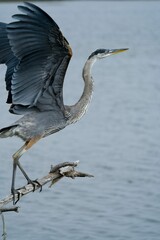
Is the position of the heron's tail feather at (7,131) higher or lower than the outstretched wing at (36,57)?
lower

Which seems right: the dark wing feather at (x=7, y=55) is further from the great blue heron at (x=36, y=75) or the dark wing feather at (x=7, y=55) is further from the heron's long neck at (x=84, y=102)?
the heron's long neck at (x=84, y=102)

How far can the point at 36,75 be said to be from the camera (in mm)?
7160

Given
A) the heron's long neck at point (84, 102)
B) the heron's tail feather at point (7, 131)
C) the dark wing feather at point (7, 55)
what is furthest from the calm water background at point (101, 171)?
the dark wing feather at point (7, 55)

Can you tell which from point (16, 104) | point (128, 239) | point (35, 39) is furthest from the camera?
point (128, 239)

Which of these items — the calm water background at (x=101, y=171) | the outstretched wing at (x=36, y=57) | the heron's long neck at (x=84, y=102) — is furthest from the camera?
the calm water background at (x=101, y=171)

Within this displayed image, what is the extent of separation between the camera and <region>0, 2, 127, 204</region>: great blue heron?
6793mm

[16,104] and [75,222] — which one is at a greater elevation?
[16,104]

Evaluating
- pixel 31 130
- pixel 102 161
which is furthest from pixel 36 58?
pixel 102 161

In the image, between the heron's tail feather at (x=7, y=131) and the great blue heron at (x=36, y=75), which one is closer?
the great blue heron at (x=36, y=75)

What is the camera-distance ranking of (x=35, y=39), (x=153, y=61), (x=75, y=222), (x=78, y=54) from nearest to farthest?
1. (x=35, y=39)
2. (x=75, y=222)
3. (x=153, y=61)
4. (x=78, y=54)

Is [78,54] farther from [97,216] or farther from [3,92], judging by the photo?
[97,216]

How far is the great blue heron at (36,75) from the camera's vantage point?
6793mm

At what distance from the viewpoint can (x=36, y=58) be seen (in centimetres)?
700

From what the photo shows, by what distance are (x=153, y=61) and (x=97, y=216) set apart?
1545 centimetres
